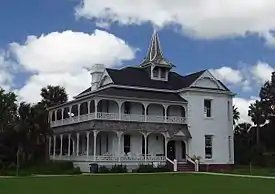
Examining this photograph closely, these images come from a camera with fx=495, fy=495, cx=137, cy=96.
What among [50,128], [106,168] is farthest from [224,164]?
[50,128]

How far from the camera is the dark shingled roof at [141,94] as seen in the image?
154 ft

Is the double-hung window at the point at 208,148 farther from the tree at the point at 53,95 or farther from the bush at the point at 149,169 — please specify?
the tree at the point at 53,95

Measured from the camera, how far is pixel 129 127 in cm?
4672

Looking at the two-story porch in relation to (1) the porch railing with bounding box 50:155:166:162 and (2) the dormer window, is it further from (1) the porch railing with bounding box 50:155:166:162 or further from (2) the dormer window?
(2) the dormer window

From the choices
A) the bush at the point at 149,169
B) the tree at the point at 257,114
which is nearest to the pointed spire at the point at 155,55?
the bush at the point at 149,169

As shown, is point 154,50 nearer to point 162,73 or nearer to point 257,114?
point 162,73

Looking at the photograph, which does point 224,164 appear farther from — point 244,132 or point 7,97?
point 7,97

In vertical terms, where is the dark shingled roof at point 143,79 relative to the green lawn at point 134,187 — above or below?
above

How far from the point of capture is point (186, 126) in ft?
166

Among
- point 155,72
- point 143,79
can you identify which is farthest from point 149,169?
point 155,72

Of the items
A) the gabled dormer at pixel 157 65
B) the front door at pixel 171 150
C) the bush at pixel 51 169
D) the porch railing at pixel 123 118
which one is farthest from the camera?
the gabled dormer at pixel 157 65

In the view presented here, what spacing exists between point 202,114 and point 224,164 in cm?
583

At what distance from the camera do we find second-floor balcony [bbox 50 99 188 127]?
151 feet

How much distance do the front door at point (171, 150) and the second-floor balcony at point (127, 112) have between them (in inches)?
102
